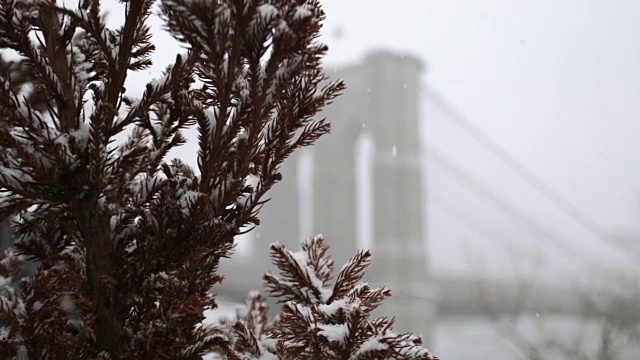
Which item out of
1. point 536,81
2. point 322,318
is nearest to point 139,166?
point 322,318

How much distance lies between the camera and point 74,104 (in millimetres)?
703

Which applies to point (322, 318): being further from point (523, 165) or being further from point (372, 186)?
point (372, 186)

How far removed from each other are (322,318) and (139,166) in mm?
250

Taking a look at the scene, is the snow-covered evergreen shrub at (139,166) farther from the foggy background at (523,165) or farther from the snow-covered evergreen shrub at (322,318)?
the foggy background at (523,165)

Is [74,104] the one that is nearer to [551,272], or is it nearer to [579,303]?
[579,303]

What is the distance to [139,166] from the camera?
738 millimetres

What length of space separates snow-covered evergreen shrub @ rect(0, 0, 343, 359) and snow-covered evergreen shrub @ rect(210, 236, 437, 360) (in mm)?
75

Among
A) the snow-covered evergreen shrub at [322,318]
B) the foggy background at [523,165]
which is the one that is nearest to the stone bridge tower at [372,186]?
the foggy background at [523,165]

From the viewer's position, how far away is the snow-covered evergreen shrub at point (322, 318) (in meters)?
0.70

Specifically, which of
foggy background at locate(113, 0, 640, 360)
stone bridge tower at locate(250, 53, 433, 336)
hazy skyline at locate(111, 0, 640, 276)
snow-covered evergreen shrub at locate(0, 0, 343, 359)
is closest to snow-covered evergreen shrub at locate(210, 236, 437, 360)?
snow-covered evergreen shrub at locate(0, 0, 343, 359)

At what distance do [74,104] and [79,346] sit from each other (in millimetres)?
239

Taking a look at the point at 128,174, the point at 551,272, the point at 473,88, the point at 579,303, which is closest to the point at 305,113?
the point at 128,174

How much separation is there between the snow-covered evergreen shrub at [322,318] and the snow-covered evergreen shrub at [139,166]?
8 centimetres

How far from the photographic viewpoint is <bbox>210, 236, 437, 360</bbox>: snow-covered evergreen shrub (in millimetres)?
703
